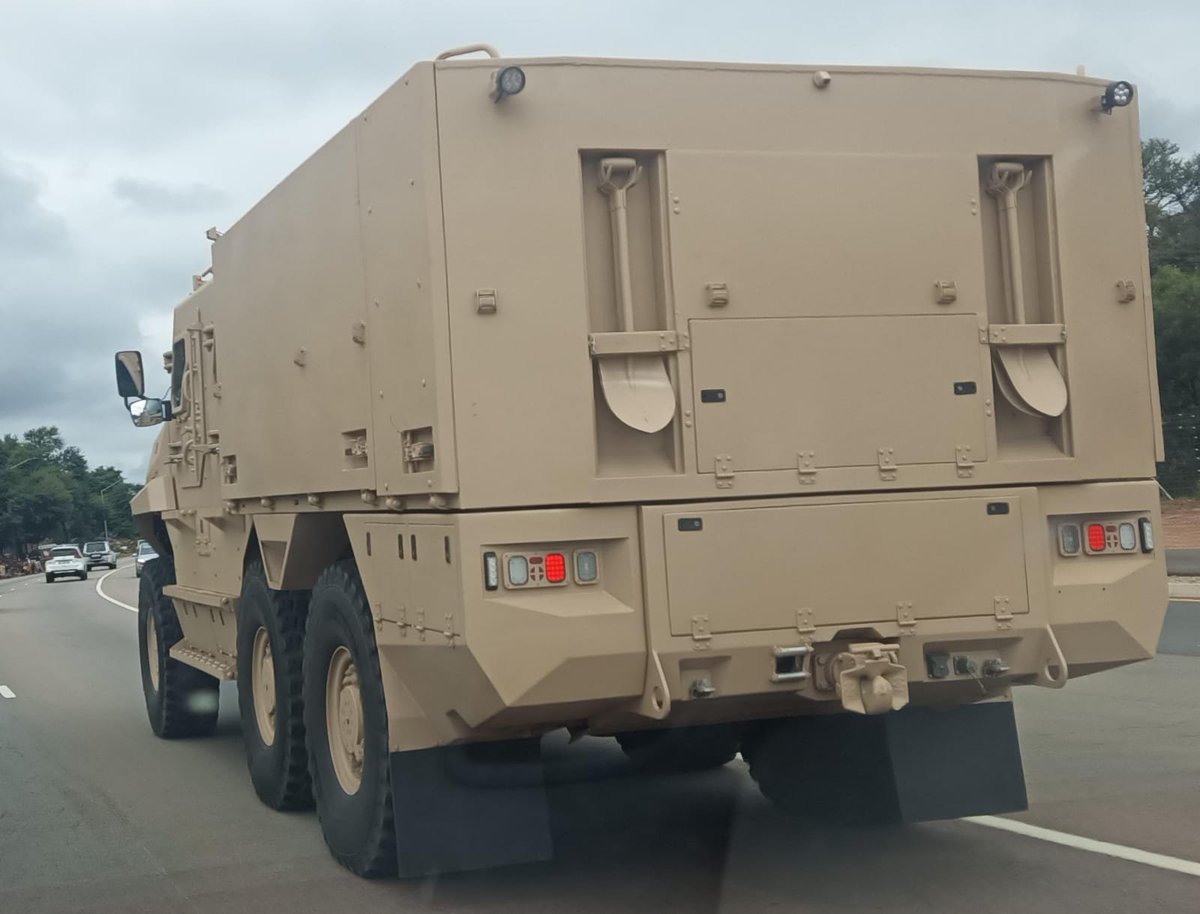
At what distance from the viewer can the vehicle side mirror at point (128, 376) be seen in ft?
36.6

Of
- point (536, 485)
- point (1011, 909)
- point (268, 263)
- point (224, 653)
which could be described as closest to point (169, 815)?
point (224, 653)

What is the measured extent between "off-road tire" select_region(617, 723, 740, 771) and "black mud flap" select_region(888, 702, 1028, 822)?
2.94 feet

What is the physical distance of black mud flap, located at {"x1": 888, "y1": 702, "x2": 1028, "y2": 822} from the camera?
22.1ft

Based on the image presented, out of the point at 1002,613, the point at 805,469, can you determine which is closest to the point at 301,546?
the point at 805,469

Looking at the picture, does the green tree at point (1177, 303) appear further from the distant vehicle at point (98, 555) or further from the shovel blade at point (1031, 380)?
the distant vehicle at point (98, 555)

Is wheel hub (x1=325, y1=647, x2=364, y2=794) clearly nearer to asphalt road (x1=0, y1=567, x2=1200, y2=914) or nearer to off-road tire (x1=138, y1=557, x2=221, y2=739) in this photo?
asphalt road (x1=0, y1=567, x2=1200, y2=914)

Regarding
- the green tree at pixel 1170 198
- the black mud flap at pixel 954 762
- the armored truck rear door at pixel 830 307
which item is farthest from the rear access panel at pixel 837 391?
the green tree at pixel 1170 198

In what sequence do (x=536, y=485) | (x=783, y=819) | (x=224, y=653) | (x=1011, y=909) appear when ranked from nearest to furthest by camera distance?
(x=536, y=485)
(x=1011, y=909)
(x=783, y=819)
(x=224, y=653)

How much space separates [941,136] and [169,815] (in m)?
5.55

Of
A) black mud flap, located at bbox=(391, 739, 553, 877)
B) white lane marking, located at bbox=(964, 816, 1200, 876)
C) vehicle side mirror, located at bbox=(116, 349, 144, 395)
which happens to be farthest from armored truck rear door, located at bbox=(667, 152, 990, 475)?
vehicle side mirror, located at bbox=(116, 349, 144, 395)

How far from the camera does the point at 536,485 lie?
5684mm

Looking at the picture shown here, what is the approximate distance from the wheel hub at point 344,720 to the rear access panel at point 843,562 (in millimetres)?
1922

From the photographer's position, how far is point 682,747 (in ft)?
28.0

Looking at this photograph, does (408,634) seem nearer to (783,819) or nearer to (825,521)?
(825,521)
